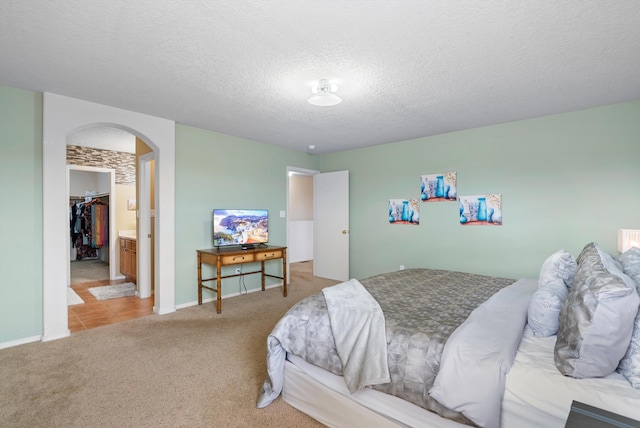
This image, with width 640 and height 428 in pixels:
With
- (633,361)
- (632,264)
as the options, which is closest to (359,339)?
(633,361)

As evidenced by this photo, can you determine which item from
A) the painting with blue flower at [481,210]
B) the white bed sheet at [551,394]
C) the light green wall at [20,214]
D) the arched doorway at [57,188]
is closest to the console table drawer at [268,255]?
the arched doorway at [57,188]

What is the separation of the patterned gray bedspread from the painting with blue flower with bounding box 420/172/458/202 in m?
1.84

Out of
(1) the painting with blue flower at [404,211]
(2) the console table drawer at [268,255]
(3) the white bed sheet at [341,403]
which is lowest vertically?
(3) the white bed sheet at [341,403]

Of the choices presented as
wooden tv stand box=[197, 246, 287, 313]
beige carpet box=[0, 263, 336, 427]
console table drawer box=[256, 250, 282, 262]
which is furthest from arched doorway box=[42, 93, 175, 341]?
console table drawer box=[256, 250, 282, 262]

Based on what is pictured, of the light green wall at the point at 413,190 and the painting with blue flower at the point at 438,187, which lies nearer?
the light green wall at the point at 413,190

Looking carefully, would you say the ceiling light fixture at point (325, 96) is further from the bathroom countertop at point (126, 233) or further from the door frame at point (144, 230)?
the bathroom countertop at point (126, 233)

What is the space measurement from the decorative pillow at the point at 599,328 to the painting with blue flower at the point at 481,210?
9.50 feet

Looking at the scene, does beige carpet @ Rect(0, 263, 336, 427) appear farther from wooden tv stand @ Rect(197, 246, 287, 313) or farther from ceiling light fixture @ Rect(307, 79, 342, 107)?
ceiling light fixture @ Rect(307, 79, 342, 107)

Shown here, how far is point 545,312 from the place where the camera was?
5.56 ft

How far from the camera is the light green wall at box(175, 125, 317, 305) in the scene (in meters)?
4.17

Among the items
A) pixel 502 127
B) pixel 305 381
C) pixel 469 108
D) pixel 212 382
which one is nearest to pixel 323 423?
pixel 305 381

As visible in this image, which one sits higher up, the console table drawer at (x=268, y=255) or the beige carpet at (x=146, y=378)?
the console table drawer at (x=268, y=255)

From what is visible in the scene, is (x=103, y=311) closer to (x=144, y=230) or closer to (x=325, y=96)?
(x=144, y=230)

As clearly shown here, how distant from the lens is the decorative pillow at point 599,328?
4.04 ft
